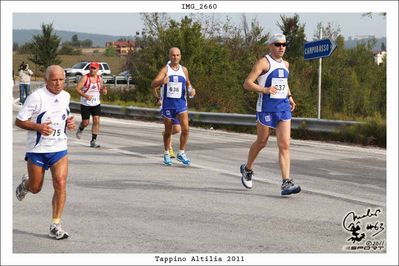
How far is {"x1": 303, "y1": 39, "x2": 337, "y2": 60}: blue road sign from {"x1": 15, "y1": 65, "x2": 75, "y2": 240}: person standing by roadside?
35.6 ft

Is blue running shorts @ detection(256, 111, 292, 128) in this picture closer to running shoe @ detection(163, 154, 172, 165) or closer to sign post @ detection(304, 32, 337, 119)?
running shoe @ detection(163, 154, 172, 165)

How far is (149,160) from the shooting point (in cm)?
1186

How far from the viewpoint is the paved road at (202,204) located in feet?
19.9

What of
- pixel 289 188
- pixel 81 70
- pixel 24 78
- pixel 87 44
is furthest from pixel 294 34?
pixel 87 44

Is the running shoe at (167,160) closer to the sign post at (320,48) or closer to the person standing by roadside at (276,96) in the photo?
the person standing by roadside at (276,96)

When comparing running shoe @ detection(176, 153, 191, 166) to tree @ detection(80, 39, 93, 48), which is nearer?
running shoe @ detection(176, 153, 191, 166)

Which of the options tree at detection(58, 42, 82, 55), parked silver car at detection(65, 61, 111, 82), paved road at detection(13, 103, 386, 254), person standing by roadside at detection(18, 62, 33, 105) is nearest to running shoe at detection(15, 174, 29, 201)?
paved road at detection(13, 103, 386, 254)

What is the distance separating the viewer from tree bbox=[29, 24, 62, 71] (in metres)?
47.5

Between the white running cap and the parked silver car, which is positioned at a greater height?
the parked silver car

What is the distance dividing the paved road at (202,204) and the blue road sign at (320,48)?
153 inches

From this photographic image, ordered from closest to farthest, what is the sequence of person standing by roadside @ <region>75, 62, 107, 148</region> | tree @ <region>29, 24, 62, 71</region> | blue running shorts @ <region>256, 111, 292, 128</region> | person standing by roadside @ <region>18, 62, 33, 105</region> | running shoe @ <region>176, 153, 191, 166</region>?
blue running shorts @ <region>256, 111, 292, 128</region>
running shoe @ <region>176, 153, 191, 166</region>
person standing by roadside @ <region>75, 62, 107, 148</region>
person standing by roadside @ <region>18, 62, 33, 105</region>
tree @ <region>29, 24, 62, 71</region>

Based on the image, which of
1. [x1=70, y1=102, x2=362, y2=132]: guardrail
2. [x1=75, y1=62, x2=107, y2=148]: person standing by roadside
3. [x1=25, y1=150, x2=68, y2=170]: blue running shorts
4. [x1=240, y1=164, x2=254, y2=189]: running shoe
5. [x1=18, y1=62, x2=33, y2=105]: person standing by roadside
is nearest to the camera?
[x1=25, y1=150, x2=68, y2=170]: blue running shorts

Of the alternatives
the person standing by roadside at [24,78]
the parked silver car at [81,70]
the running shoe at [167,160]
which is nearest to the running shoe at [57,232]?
the running shoe at [167,160]

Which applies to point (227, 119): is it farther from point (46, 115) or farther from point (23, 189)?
point (46, 115)
